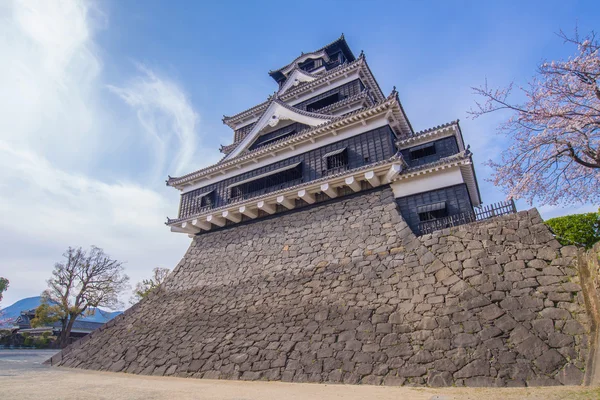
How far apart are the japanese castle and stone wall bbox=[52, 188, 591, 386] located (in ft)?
2.97

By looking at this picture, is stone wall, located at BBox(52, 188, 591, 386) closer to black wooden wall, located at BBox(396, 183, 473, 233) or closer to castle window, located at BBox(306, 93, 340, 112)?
black wooden wall, located at BBox(396, 183, 473, 233)

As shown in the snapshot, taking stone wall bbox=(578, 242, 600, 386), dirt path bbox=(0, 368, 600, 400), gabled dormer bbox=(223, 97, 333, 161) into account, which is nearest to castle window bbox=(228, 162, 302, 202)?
gabled dormer bbox=(223, 97, 333, 161)

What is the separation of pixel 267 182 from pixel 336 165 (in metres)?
3.75

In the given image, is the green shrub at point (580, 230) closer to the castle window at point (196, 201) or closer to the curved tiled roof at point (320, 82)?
the curved tiled roof at point (320, 82)

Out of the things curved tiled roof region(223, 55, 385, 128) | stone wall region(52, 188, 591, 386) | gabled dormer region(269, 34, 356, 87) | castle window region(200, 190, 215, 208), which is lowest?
stone wall region(52, 188, 591, 386)

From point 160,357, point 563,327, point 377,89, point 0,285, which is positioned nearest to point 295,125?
point 377,89

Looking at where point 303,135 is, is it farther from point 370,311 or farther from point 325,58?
point 325,58

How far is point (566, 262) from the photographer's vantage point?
7297 millimetres

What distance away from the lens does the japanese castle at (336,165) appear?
11406mm

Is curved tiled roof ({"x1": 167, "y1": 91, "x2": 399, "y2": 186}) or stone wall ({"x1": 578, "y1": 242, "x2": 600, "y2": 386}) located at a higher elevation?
curved tiled roof ({"x1": 167, "y1": 91, "x2": 399, "y2": 186})

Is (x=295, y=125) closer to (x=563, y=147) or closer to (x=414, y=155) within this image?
(x=414, y=155)

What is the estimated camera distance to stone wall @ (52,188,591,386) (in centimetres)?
661

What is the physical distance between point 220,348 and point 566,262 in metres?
9.85

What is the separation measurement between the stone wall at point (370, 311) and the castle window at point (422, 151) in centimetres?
245
